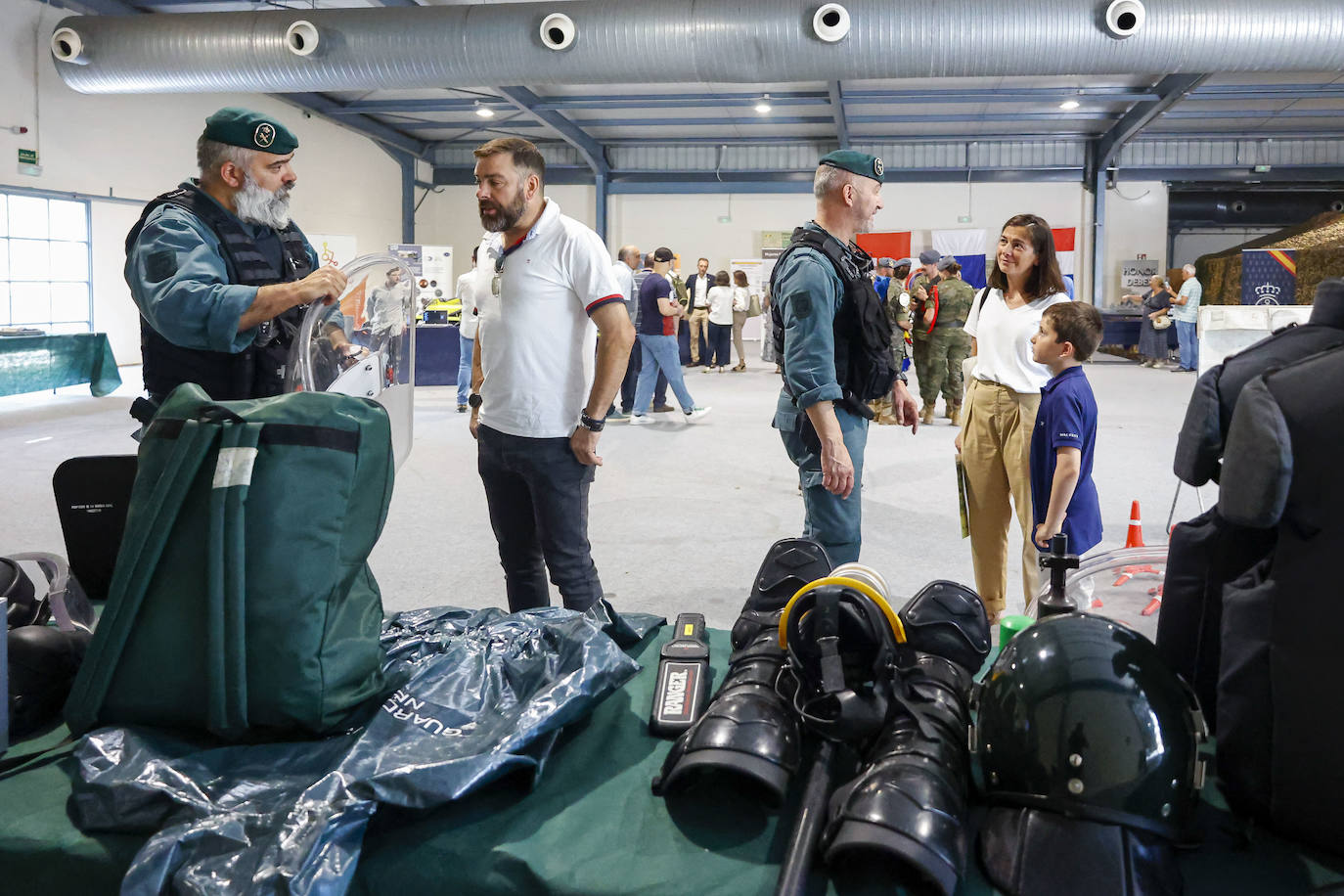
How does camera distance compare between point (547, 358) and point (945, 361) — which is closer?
point (547, 358)

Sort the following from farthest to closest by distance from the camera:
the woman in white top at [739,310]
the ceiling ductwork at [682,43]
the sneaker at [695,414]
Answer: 1. the woman in white top at [739,310]
2. the sneaker at [695,414]
3. the ceiling ductwork at [682,43]

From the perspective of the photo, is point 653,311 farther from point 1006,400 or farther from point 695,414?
point 1006,400

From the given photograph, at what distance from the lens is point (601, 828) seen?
3.24ft

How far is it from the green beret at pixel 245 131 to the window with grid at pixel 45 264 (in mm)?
9837

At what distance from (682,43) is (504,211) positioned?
6.64 meters

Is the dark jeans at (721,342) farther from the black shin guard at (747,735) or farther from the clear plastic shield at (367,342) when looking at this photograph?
the black shin guard at (747,735)

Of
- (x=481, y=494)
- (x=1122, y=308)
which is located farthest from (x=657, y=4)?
(x=1122, y=308)

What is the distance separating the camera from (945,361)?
7.59 metres

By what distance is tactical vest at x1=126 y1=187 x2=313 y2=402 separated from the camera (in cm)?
200

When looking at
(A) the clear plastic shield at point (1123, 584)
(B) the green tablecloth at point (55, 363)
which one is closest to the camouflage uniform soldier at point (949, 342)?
(A) the clear plastic shield at point (1123, 584)

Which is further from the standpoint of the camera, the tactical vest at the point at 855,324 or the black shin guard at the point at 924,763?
the tactical vest at the point at 855,324

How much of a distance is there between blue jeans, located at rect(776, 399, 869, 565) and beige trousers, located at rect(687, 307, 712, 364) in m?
11.8

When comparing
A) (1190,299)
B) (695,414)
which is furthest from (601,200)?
(695,414)

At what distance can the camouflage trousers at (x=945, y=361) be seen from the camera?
7.47 meters
